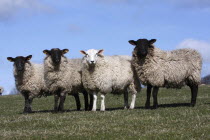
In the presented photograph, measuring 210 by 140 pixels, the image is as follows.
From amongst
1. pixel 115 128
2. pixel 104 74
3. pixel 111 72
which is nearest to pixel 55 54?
pixel 104 74

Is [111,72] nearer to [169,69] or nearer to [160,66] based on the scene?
[160,66]

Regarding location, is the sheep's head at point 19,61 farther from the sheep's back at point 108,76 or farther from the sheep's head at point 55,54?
the sheep's back at point 108,76

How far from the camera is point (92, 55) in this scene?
17.2 meters

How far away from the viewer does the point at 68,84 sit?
17234mm

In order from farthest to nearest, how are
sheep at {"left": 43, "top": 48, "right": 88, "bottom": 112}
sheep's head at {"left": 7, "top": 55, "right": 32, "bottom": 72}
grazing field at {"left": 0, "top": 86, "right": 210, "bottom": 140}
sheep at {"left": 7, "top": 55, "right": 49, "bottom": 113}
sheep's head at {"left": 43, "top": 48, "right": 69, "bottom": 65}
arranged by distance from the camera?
sheep at {"left": 7, "top": 55, "right": 49, "bottom": 113} → sheep's head at {"left": 7, "top": 55, "right": 32, "bottom": 72} → sheep at {"left": 43, "top": 48, "right": 88, "bottom": 112} → sheep's head at {"left": 43, "top": 48, "right": 69, "bottom": 65} → grazing field at {"left": 0, "top": 86, "right": 210, "bottom": 140}

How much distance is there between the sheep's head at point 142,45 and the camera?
17.0m

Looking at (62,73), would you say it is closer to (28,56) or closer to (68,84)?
(68,84)

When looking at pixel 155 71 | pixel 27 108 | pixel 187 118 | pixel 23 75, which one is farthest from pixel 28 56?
pixel 187 118

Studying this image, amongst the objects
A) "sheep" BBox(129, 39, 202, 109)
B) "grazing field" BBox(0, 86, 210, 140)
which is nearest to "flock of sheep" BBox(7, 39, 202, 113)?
"sheep" BBox(129, 39, 202, 109)

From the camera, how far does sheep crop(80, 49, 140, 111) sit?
17109mm

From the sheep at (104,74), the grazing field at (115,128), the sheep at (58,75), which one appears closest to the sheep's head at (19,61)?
the sheep at (58,75)

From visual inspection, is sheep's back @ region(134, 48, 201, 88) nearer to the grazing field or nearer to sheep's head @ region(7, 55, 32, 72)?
the grazing field

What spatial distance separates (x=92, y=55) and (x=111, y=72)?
1.18 meters

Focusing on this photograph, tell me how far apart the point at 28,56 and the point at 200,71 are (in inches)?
332
